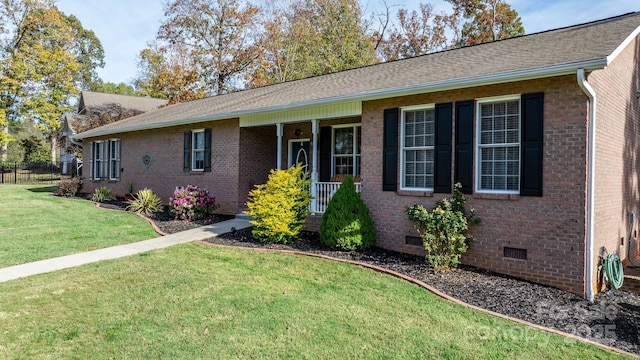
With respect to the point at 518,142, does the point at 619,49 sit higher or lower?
higher

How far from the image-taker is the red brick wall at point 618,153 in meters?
6.55

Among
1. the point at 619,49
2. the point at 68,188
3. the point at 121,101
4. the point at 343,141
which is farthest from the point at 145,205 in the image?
the point at 121,101

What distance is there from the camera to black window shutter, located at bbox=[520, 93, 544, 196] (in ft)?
20.9

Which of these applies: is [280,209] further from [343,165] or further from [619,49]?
[619,49]

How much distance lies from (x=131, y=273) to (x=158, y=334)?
250 centimetres

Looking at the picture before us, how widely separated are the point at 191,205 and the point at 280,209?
392 centimetres

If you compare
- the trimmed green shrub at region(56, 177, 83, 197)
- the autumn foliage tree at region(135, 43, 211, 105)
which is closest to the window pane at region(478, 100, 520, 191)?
the trimmed green shrub at region(56, 177, 83, 197)

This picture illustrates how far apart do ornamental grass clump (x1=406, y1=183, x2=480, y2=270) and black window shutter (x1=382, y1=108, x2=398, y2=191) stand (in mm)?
1219

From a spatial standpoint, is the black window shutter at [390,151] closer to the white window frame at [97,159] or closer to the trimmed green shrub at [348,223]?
the trimmed green shrub at [348,223]

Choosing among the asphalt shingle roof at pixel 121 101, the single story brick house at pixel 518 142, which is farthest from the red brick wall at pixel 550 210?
the asphalt shingle roof at pixel 121 101

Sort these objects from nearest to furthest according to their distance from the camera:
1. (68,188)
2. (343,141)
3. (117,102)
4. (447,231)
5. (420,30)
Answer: (447,231)
(343,141)
(68,188)
(420,30)
(117,102)

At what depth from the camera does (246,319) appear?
4711 mm

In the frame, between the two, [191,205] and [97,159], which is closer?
[191,205]

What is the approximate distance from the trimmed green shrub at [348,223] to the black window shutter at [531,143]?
2.94 metres
